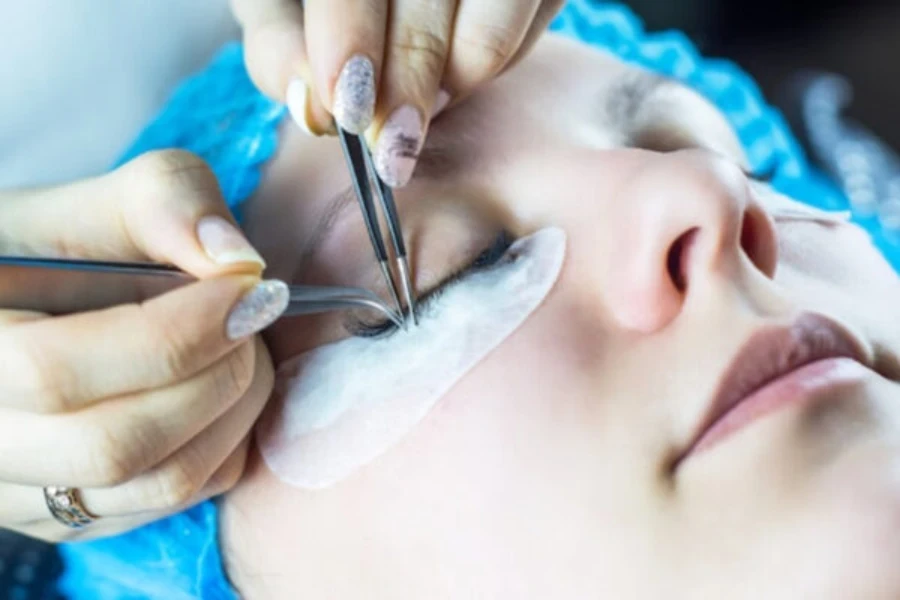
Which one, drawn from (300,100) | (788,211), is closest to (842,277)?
(788,211)

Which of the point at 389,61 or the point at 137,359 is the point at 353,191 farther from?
the point at 137,359

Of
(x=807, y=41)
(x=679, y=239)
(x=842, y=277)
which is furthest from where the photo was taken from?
(x=807, y=41)

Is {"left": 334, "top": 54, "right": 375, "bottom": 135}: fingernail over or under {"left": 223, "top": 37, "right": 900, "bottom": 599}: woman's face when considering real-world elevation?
over

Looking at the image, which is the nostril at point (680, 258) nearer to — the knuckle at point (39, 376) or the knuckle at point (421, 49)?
the knuckle at point (421, 49)

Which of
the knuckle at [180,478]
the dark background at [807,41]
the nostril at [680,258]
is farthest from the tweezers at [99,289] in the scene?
the dark background at [807,41]

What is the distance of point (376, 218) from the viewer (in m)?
0.72

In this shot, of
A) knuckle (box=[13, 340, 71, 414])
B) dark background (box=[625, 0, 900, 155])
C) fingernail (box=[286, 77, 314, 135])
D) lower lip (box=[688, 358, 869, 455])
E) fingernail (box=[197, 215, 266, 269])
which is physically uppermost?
fingernail (box=[286, 77, 314, 135])

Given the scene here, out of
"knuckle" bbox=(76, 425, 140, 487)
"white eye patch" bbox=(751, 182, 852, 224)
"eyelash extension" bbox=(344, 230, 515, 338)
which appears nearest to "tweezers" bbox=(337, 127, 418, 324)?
"eyelash extension" bbox=(344, 230, 515, 338)

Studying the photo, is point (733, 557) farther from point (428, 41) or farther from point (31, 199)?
point (31, 199)

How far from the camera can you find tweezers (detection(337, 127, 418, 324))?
707 mm

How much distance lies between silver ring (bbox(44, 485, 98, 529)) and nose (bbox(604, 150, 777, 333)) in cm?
42

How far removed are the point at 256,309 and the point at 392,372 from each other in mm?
137

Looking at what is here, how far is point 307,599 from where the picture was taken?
73cm

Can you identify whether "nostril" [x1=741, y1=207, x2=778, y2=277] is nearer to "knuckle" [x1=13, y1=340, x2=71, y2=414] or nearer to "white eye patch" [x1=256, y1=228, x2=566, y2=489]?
"white eye patch" [x1=256, y1=228, x2=566, y2=489]
